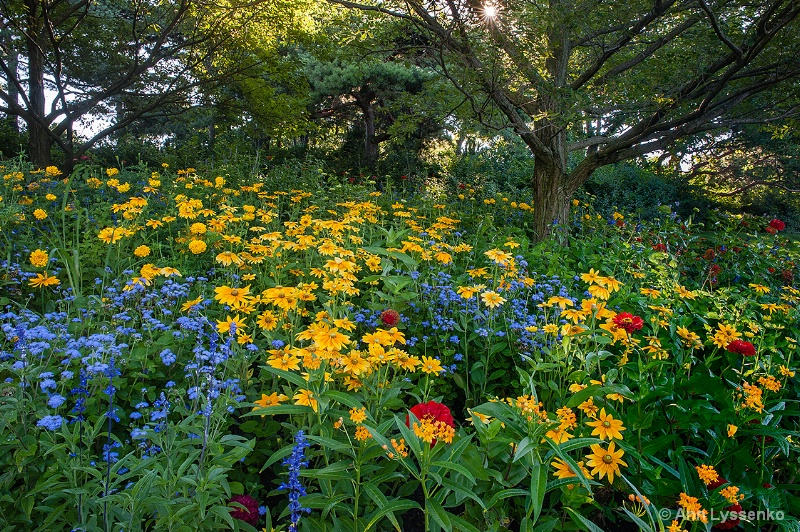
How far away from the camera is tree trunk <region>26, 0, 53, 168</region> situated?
21.5 feet

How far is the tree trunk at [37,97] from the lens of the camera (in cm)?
657

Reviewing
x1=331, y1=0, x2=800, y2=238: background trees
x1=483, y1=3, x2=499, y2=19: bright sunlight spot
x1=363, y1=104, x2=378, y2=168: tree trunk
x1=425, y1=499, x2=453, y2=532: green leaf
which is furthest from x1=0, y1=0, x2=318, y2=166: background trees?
x1=425, y1=499, x2=453, y2=532: green leaf

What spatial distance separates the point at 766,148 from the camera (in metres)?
13.0

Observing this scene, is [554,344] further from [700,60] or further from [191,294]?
[700,60]

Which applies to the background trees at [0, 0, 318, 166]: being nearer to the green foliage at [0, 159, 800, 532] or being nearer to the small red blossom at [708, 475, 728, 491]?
the green foliage at [0, 159, 800, 532]

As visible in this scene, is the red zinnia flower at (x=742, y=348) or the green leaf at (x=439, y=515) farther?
the red zinnia flower at (x=742, y=348)

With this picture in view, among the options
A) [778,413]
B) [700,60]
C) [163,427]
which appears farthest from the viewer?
[700,60]

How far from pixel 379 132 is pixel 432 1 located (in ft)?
34.0

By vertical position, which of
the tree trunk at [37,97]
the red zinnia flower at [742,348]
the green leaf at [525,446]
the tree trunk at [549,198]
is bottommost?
the green leaf at [525,446]

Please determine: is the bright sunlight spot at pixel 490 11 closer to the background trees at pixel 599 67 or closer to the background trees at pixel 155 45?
the background trees at pixel 599 67

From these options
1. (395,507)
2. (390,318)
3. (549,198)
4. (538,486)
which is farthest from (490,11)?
(395,507)

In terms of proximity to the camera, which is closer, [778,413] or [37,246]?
[778,413]

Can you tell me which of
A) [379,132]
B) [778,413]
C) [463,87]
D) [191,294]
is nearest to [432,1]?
[463,87]

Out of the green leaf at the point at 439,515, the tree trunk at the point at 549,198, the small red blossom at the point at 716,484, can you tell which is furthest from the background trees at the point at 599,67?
the green leaf at the point at 439,515
